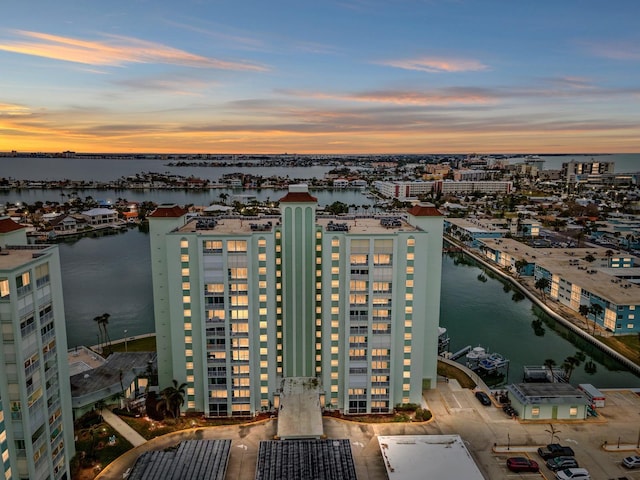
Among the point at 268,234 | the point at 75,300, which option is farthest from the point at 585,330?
the point at 75,300

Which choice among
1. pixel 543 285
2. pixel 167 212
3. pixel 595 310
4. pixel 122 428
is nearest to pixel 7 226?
pixel 167 212

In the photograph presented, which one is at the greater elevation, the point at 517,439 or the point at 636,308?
the point at 636,308

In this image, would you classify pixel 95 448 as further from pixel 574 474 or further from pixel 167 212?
pixel 574 474

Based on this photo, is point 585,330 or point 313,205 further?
point 585,330

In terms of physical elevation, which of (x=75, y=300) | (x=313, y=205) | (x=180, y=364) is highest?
(x=313, y=205)

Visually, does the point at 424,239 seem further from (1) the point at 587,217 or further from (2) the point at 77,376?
(1) the point at 587,217

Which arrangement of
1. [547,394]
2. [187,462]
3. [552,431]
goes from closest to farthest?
[187,462], [552,431], [547,394]

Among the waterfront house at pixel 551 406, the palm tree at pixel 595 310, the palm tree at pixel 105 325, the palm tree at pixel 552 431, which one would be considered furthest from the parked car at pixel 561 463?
the palm tree at pixel 105 325
